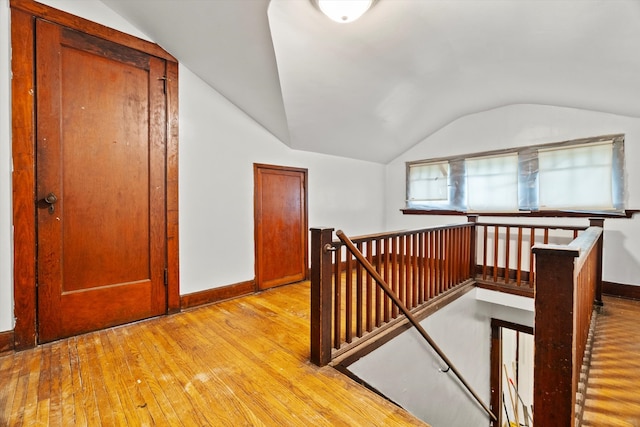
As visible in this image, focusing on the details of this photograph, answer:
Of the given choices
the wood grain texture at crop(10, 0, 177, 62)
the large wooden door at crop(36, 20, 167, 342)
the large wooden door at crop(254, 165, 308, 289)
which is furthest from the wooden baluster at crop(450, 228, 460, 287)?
the wood grain texture at crop(10, 0, 177, 62)

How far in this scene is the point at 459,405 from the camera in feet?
11.1

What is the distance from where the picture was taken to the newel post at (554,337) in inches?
40.2

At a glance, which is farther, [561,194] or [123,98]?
[561,194]

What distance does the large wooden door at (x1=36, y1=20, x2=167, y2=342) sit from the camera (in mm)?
2111

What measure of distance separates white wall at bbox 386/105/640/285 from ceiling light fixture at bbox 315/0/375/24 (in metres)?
2.90

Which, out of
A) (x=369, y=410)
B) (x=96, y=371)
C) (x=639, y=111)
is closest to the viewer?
(x=369, y=410)

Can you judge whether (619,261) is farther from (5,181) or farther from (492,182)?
(5,181)

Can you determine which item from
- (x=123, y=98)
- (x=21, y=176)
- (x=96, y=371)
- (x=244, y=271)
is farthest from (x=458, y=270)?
(x=21, y=176)

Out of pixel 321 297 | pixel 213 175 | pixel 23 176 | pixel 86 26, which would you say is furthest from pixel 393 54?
pixel 23 176

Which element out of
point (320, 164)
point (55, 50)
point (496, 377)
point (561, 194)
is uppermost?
point (55, 50)

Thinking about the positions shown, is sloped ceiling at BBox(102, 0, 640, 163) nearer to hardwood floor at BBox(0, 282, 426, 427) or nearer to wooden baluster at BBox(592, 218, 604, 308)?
wooden baluster at BBox(592, 218, 604, 308)

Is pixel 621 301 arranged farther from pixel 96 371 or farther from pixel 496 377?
pixel 96 371

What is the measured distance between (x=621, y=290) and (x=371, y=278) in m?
3.29

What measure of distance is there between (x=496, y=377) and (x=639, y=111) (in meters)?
3.90
